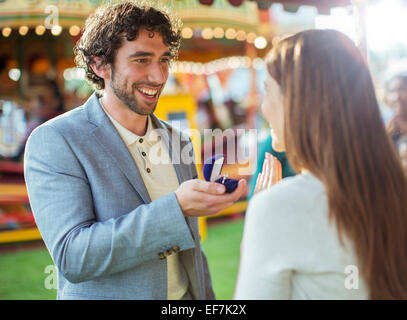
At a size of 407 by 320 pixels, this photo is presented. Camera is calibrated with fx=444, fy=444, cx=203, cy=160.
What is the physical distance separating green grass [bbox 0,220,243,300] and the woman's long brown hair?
288 cm

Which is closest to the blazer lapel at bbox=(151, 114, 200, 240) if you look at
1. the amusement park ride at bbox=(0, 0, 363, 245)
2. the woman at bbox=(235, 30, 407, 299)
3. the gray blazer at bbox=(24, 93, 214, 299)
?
the gray blazer at bbox=(24, 93, 214, 299)

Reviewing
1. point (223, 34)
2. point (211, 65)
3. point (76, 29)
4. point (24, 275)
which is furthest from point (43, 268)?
point (211, 65)

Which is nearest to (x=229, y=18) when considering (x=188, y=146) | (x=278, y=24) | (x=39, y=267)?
(x=278, y=24)

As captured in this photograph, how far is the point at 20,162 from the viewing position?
18.1 feet

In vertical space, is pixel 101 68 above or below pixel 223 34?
below

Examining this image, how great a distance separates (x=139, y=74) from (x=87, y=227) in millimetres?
630

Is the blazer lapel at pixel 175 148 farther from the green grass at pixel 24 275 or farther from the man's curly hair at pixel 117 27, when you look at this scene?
the green grass at pixel 24 275

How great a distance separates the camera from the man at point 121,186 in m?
1.26

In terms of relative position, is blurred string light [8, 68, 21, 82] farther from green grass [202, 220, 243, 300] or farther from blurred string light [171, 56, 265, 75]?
green grass [202, 220, 243, 300]

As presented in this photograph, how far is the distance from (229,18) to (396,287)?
5.07 metres

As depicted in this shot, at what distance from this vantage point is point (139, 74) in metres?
1.66

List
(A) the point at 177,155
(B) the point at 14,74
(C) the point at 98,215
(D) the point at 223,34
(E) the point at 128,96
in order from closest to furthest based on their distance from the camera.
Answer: (C) the point at 98,215 → (E) the point at 128,96 → (A) the point at 177,155 → (D) the point at 223,34 → (B) the point at 14,74

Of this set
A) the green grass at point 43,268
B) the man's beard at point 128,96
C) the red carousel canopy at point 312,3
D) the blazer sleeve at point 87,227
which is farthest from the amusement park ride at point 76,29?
the blazer sleeve at point 87,227

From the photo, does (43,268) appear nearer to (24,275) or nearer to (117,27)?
(24,275)
